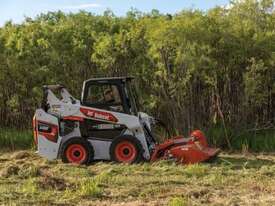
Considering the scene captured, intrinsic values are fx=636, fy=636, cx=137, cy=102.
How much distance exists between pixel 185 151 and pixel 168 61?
3.73m

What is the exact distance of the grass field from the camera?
836 cm

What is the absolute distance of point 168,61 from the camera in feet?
50.3

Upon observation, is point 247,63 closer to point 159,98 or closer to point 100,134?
point 159,98

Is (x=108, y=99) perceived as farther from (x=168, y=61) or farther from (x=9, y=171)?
(x=168, y=61)

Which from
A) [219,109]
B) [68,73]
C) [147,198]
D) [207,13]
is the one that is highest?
[207,13]

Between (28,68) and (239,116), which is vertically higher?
(28,68)

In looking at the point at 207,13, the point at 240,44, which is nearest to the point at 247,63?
the point at 240,44

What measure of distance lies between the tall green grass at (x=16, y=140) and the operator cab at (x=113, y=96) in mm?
4043

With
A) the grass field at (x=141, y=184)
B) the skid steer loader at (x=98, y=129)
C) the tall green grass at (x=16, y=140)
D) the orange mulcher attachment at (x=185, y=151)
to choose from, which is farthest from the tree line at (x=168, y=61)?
the grass field at (x=141, y=184)

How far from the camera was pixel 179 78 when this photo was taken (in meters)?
15.3

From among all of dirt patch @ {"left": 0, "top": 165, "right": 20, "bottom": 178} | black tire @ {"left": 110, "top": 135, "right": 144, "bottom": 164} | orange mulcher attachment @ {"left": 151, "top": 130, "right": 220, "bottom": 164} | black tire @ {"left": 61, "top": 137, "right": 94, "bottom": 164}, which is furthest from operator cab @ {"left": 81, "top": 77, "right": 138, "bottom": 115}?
dirt patch @ {"left": 0, "top": 165, "right": 20, "bottom": 178}

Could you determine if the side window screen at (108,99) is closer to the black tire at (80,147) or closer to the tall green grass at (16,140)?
the black tire at (80,147)

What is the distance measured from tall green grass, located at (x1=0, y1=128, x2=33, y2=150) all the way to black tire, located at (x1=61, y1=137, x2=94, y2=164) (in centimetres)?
379

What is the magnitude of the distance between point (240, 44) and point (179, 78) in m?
1.67
